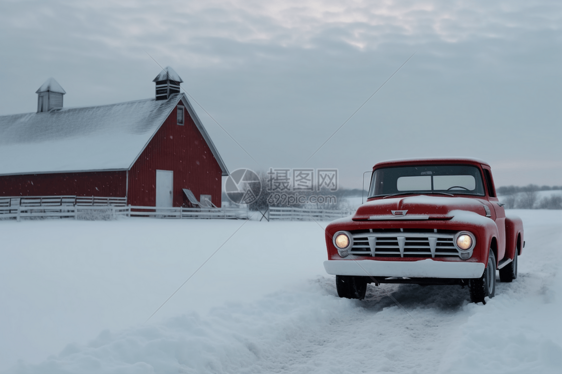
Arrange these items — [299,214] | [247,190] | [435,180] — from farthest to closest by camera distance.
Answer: [299,214], [247,190], [435,180]

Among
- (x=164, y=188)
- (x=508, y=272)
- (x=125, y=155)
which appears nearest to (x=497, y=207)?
(x=508, y=272)

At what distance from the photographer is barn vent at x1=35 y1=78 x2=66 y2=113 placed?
3856cm

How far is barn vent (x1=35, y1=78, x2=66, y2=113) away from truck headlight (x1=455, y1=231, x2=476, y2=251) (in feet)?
122

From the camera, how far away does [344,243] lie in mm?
7391

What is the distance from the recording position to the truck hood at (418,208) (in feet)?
23.1

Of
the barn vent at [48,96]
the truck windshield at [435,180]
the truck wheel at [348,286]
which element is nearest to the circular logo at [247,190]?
the truck windshield at [435,180]

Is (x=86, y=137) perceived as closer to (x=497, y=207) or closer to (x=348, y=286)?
(x=348, y=286)

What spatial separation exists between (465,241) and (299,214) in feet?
93.8

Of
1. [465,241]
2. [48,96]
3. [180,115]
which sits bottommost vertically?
[465,241]

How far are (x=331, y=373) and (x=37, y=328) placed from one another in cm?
396

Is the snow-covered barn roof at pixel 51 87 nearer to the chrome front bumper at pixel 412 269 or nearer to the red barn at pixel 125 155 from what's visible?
the red barn at pixel 125 155

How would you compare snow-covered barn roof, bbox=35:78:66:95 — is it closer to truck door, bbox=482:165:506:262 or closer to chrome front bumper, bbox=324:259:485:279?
truck door, bbox=482:165:506:262

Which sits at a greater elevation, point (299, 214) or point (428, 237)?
point (428, 237)

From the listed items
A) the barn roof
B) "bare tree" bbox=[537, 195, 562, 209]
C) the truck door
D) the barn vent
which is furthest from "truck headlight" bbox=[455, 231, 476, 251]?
"bare tree" bbox=[537, 195, 562, 209]
